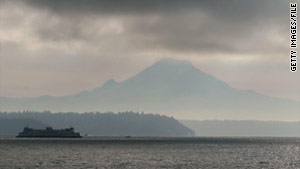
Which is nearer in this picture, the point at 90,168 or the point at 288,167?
the point at 90,168

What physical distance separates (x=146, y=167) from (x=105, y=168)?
11.2m

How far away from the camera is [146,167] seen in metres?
133

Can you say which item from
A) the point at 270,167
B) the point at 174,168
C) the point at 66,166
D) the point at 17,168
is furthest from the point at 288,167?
the point at 17,168

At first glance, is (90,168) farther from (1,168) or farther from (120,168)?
(1,168)

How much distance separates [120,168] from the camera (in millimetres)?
127938

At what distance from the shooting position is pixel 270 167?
144m

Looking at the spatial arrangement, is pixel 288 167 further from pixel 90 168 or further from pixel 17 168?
pixel 17 168

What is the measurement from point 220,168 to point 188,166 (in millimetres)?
8690

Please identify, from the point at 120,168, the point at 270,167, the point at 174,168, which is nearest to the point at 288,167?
the point at 270,167

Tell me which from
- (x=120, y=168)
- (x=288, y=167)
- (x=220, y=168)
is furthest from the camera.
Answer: (x=288, y=167)

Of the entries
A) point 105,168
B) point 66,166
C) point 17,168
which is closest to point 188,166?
point 105,168

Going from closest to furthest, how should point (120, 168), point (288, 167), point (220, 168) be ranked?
point (120, 168) → point (220, 168) → point (288, 167)

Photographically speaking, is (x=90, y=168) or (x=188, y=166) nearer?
(x=90, y=168)

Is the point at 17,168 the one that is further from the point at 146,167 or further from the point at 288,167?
the point at 288,167
